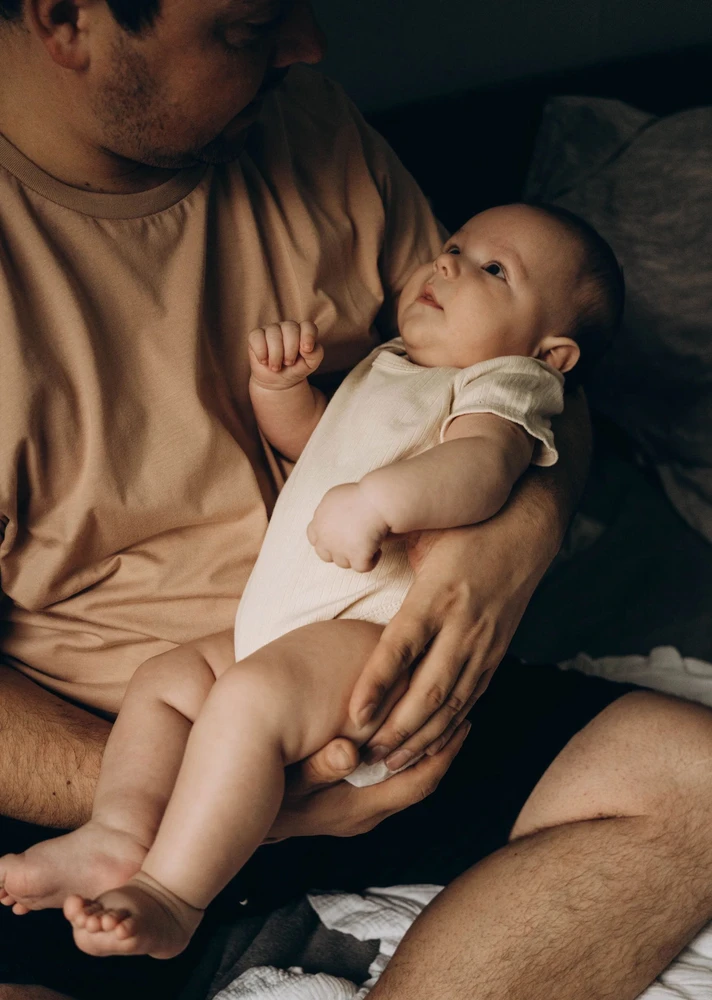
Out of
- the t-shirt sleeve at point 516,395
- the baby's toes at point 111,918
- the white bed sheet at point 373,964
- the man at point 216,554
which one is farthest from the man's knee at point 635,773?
the baby's toes at point 111,918

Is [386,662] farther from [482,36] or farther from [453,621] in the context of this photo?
[482,36]

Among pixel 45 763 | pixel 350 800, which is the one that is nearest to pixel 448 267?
pixel 350 800

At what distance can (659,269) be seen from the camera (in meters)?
1.80

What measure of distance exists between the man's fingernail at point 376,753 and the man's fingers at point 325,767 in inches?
Answer: 1.9

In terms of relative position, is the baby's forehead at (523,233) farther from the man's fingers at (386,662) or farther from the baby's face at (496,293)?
the man's fingers at (386,662)

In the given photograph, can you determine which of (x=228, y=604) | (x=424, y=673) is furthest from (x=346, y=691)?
(x=228, y=604)

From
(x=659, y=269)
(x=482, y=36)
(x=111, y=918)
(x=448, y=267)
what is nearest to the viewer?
(x=111, y=918)

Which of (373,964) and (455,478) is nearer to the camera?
(455,478)

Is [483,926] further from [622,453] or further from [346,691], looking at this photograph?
[622,453]

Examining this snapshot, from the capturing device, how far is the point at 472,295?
3.76 ft

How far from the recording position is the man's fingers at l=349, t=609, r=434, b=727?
2.96 feet

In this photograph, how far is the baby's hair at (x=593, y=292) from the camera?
1.22m

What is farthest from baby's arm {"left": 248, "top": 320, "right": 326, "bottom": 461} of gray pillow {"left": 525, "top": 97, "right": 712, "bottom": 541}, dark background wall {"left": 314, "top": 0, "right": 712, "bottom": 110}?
dark background wall {"left": 314, "top": 0, "right": 712, "bottom": 110}

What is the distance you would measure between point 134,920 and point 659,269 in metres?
1.55
